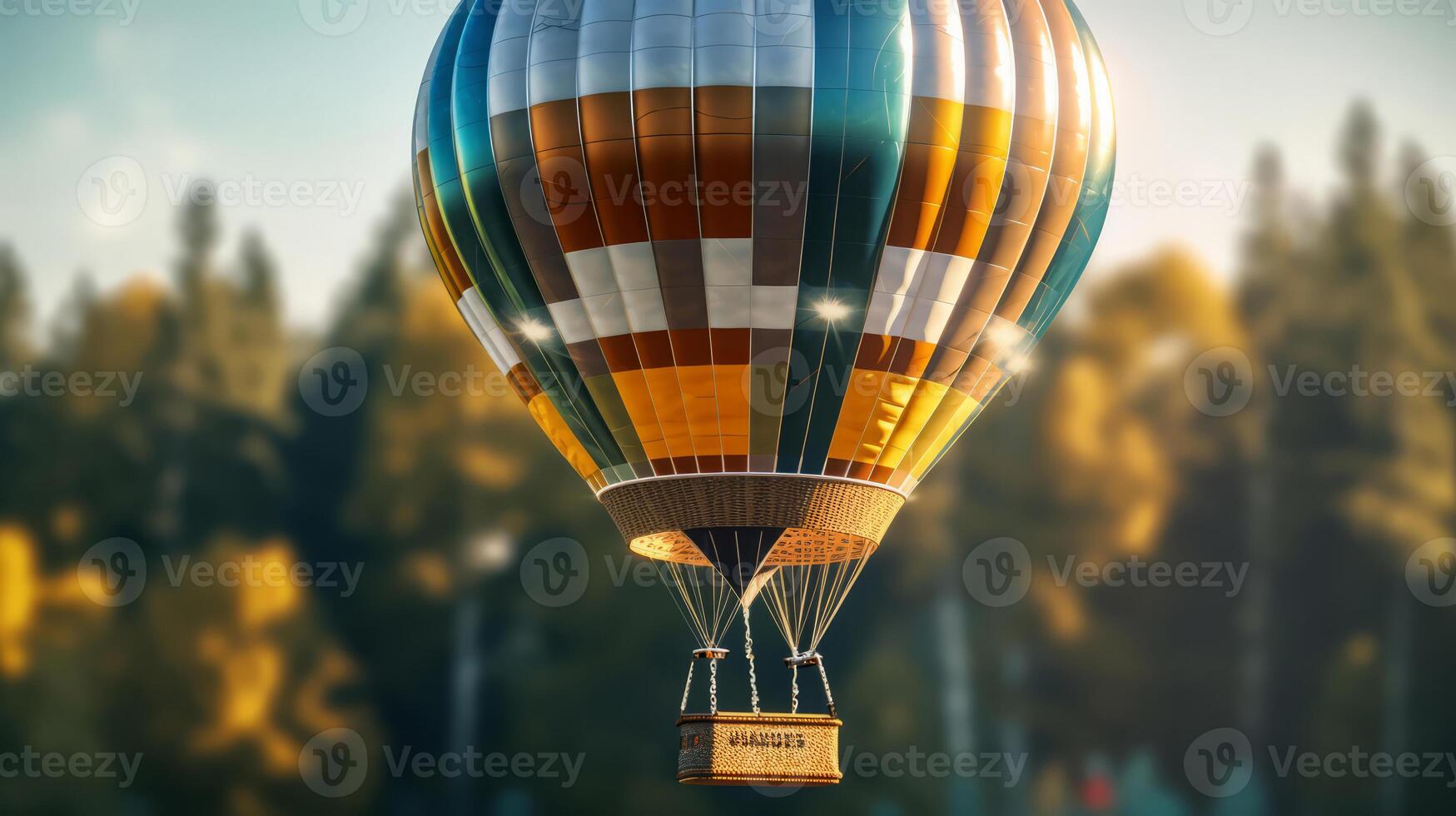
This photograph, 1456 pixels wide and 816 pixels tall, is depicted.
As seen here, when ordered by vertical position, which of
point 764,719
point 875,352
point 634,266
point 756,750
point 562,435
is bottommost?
point 756,750

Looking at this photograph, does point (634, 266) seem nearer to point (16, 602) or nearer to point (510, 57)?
point (510, 57)

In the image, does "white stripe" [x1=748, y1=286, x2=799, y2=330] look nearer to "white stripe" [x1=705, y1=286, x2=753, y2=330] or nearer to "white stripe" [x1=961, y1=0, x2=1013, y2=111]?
"white stripe" [x1=705, y1=286, x2=753, y2=330]

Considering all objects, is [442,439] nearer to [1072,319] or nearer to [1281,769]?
[1072,319]

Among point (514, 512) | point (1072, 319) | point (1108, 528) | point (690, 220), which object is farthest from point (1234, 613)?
point (690, 220)

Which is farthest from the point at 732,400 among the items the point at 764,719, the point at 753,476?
the point at 764,719

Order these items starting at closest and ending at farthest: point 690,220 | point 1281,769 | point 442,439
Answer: point 690,220, point 1281,769, point 442,439

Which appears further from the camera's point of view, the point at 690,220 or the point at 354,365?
the point at 354,365
